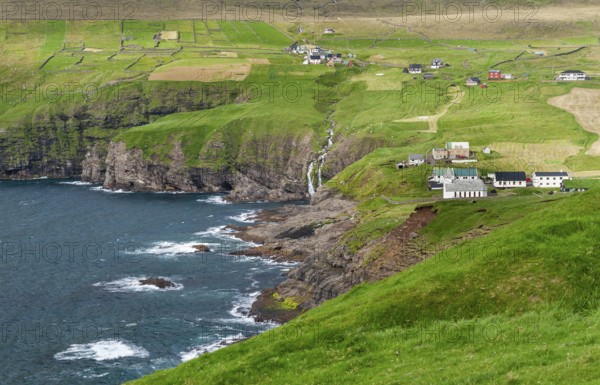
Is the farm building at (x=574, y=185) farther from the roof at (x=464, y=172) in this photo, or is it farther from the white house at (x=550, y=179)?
the roof at (x=464, y=172)

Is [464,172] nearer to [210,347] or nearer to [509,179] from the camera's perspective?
[509,179]

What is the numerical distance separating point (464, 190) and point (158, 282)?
6532cm

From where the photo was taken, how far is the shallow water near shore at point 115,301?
373 feet

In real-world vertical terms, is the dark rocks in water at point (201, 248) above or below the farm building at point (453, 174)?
below

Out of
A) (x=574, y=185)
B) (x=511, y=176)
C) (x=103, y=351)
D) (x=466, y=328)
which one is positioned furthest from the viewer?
(x=511, y=176)

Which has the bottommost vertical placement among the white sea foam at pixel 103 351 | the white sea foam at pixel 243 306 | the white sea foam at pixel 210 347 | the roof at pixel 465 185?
the white sea foam at pixel 243 306

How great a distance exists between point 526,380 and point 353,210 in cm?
13669

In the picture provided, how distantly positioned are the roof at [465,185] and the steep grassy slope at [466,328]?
255 ft

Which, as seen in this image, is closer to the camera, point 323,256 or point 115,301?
point 115,301

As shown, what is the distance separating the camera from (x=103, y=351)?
117500mm

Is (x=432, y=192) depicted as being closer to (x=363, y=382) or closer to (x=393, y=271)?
(x=393, y=271)

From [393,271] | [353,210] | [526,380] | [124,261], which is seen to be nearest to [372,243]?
[393,271]

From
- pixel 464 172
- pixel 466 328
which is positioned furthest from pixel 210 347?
pixel 464 172

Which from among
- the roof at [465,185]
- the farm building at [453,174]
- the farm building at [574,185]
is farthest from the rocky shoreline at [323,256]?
the farm building at [574,185]
